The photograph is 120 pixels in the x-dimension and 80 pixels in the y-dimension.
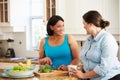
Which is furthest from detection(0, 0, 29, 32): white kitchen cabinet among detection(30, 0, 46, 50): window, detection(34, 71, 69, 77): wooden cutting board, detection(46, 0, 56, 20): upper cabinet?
detection(34, 71, 69, 77): wooden cutting board

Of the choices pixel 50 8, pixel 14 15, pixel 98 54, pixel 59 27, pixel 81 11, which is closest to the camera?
pixel 98 54

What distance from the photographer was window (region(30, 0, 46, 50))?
201 inches

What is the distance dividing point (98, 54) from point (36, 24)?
3.15 metres

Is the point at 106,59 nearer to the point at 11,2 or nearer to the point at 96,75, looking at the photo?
the point at 96,75

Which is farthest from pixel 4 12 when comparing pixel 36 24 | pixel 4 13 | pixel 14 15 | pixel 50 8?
pixel 50 8

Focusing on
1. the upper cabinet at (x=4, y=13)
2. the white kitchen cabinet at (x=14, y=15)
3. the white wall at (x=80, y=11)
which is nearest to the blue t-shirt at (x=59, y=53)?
the white wall at (x=80, y=11)

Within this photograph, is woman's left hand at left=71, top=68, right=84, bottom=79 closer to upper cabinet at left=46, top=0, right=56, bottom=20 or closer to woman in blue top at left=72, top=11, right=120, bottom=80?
woman in blue top at left=72, top=11, right=120, bottom=80

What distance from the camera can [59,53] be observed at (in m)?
2.77

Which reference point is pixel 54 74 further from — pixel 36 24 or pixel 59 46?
pixel 36 24

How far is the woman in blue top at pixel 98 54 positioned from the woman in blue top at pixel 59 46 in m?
0.49

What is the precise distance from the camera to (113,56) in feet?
6.84

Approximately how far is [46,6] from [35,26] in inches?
32.2

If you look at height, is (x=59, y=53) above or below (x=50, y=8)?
below

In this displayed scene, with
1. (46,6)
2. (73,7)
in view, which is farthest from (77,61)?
(46,6)
